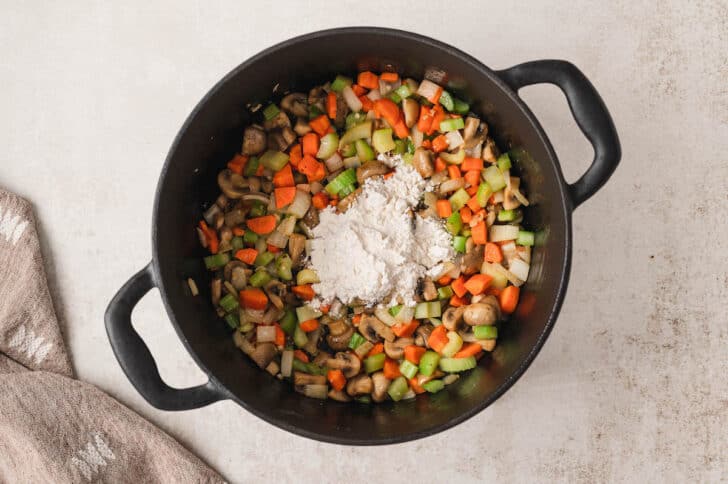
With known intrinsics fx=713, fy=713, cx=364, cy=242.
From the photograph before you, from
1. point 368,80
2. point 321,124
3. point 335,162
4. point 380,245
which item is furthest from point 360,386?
point 368,80

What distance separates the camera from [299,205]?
1830 mm

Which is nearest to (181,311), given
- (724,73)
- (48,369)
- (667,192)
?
(48,369)

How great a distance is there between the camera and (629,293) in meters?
1.92

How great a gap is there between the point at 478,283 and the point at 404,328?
218 mm

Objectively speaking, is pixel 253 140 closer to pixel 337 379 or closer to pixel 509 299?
pixel 337 379

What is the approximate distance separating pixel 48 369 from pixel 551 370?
140 centimetres

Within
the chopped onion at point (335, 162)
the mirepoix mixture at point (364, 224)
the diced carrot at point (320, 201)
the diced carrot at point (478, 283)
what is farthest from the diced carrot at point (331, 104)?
the diced carrot at point (478, 283)

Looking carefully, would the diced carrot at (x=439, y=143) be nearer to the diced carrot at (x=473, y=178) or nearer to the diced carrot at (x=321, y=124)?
the diced carrot at (x=473, y=178)

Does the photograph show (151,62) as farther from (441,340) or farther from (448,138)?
(441,340)

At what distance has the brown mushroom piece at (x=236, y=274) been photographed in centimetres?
183

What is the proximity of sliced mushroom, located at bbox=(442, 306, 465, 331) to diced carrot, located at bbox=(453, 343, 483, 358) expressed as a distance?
0.18 feet

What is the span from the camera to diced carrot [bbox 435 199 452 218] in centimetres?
181

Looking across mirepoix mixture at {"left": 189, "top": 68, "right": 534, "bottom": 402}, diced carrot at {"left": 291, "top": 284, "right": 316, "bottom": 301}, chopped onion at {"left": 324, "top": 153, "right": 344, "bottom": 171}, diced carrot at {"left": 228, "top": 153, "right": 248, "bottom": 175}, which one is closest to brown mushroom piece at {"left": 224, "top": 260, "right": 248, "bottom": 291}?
mirepoix mixture at {"left": 189, "top": 68, "right": 534, "bottom": 402}

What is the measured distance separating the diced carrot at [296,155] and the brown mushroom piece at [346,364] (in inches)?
20.1
